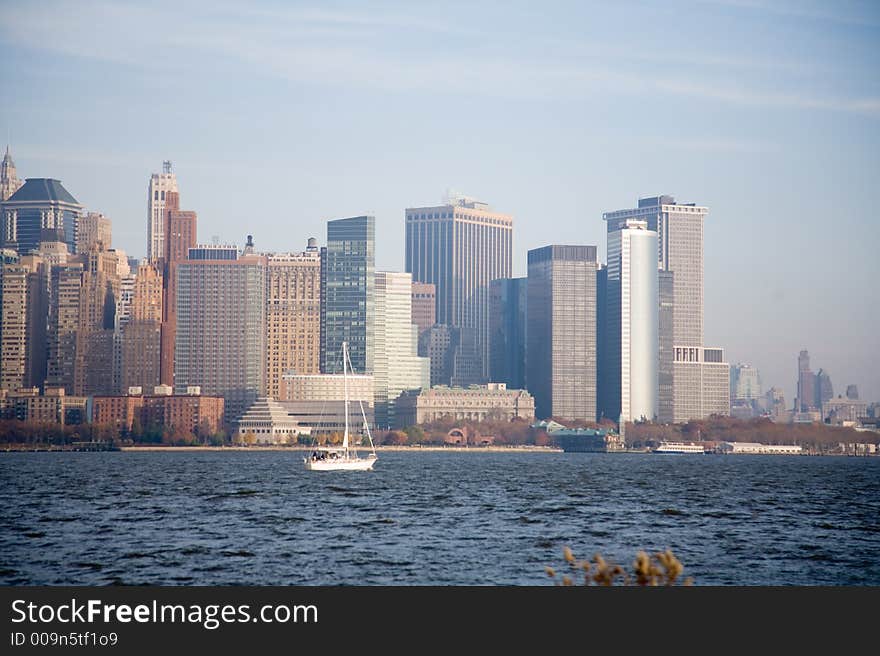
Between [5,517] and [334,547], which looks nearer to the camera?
[334,547]

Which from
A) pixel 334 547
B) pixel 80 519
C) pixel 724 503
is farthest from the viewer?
pixel 724 503

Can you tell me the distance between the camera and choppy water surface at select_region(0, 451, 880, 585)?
61.8m

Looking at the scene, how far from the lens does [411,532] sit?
80750mm

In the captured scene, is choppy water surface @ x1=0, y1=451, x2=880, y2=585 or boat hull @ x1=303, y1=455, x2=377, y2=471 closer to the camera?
choppy water surface @ x1=0, y1=451, x2=880, y2=585

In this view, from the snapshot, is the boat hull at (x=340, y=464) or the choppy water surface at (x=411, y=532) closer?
the choppy water surface at (x=411, y=532)

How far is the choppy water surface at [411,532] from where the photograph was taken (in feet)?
203

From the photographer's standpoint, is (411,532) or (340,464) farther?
(340,464)

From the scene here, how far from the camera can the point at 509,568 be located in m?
62.7

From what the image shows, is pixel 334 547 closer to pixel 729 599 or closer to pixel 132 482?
pixel 729 599

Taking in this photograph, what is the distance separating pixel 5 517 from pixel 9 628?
64.7m

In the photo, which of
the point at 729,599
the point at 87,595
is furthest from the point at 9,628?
the point at 729,599

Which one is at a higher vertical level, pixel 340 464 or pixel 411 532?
pixel 411 532

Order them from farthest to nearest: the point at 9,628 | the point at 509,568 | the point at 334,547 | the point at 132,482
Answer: the point at 132,482 < the point at 334,547 < the point at 509,568 < the point at 9,628

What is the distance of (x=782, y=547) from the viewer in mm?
74625
